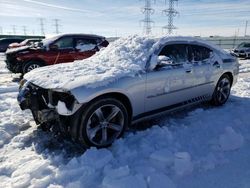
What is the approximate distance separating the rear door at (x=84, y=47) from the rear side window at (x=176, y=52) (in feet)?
18.1

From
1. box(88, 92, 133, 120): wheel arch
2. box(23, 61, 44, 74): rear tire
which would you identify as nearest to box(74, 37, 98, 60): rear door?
box(23, 61, 44, 74): rear tire

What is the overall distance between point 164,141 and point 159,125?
0.83 metres

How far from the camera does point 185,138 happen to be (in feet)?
14.4

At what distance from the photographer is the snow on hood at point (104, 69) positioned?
3912 millimetres

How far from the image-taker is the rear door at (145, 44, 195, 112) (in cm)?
457

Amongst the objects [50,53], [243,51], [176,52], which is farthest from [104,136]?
[243,51]

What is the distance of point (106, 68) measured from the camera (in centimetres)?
448

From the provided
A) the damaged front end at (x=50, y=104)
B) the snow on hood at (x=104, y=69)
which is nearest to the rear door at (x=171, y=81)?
the snow on hood at (x=104, y=69)

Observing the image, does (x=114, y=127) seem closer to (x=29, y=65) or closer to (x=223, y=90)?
(x=223, y=90)

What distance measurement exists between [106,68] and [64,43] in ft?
20.3

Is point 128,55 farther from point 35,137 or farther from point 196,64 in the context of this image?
point 35,137

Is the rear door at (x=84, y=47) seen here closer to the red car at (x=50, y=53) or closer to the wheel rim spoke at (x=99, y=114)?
the red car at (x=50, y=53)

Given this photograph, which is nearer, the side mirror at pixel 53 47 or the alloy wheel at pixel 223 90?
the alloy wheel at pixel 223 90

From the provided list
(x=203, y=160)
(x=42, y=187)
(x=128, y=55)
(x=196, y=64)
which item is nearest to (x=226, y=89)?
(x=196, y=64)
